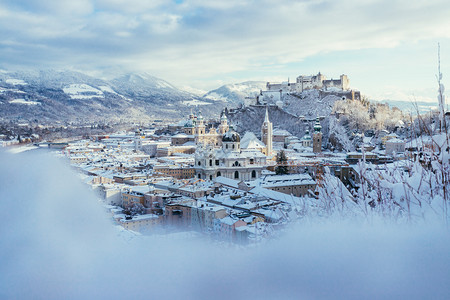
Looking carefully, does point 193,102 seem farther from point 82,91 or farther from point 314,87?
point 314,87

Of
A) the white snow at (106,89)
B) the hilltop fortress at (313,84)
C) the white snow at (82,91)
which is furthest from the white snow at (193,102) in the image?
the hilltop fortress at (313,84)

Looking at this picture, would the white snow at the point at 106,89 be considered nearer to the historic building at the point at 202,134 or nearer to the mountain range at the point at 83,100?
the mountain range at the point at 83,100

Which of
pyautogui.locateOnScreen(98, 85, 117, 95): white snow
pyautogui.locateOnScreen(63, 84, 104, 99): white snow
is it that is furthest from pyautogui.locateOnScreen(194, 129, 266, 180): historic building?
pyautogui.locateOnScreen(98, 85, 117, 95): white snow

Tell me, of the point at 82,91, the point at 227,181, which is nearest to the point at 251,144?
the point at 227,181

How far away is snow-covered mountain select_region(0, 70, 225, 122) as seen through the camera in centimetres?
7468

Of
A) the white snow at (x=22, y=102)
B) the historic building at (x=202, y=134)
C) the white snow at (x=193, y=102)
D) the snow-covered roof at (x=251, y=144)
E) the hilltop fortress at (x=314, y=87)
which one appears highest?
the white snow at (x=193, y=102)

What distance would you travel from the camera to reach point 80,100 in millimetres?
91250

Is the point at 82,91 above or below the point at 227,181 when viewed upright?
above

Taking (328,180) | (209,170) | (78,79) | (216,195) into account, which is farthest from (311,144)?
(78,79)

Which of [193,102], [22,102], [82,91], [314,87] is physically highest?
[82,91]

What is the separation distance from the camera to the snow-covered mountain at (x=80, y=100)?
2940 inches

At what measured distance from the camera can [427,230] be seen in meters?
2.46

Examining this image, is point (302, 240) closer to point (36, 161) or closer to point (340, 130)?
point (36, 161)

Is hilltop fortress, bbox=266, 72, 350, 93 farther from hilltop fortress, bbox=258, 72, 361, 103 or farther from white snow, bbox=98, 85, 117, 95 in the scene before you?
white snow, bbox=98, 85, 117, 95
